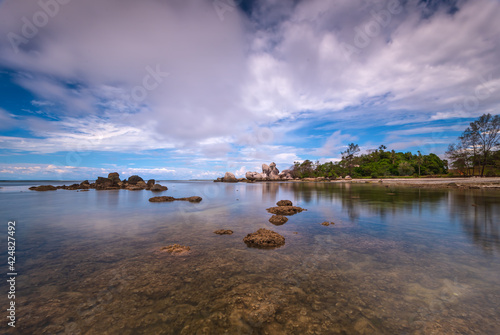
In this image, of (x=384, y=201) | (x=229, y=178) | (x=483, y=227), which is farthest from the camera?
(x=229, y=178)

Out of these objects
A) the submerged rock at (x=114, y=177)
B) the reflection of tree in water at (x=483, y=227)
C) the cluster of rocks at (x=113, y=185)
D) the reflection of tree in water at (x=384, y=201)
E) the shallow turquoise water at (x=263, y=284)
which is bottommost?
the reflection of tree in water at (x=384, y=201)

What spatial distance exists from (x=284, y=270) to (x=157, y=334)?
3795 millimetres

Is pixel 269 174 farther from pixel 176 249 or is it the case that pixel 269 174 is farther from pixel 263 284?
pixel 263 284

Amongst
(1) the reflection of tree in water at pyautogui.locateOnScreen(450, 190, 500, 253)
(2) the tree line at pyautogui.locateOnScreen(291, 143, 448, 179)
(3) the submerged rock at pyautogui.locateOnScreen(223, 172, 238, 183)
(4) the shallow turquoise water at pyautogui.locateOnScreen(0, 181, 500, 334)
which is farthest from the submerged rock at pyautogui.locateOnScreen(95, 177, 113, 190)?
(2) the tree line at pyautogui.locateOnScreen(291, 143, 448, 179)

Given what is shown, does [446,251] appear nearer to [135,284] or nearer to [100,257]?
[135,284]

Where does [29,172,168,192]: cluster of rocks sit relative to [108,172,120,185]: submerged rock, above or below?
below

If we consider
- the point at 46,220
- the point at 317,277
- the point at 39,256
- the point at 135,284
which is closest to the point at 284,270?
the point at 317,277

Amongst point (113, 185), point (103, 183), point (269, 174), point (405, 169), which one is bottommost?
point (113, 185)

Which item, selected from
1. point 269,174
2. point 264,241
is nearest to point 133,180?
point 264,241

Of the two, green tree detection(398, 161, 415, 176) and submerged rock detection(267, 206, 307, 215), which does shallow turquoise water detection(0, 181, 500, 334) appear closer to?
submerged rock detection(267, 206, 307, 215)

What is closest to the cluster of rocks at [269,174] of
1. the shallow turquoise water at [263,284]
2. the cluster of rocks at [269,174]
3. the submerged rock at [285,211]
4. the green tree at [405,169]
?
the cluster of rocks at [269,174]

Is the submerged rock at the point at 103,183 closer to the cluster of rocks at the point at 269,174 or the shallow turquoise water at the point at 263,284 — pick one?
the shallow turquoise water at the point at 263,284

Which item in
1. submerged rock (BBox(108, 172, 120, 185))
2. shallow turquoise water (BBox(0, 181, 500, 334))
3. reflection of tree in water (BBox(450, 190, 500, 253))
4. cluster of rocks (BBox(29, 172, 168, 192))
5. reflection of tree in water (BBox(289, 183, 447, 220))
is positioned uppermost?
submerged rock (BBox(108, 172, 120, 185))

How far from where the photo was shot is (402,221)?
12438 mm
